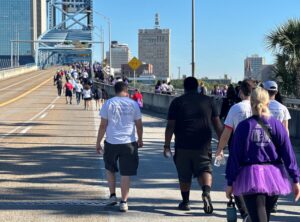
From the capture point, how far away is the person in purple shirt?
16.2 ft

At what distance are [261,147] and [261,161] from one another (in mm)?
117

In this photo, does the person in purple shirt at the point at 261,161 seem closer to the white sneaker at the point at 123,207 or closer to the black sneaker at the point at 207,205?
the black sneaker at the point at 207,205

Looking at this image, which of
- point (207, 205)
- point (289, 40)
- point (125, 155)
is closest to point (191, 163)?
point (207, 205)

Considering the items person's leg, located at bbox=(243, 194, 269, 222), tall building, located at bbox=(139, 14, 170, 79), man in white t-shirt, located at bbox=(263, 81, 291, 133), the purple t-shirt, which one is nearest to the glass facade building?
tall building, located at bbox=(139, 14, 170, 79)

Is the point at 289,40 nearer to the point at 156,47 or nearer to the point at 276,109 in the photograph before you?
the point at 276,109

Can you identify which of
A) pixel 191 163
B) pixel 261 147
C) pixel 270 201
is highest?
pixel 261 147

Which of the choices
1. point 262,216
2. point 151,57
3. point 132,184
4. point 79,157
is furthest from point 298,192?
point 151,57

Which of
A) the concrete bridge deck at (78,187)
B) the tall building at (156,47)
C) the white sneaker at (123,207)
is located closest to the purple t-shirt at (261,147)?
the concrete bridge deck at (78,187)

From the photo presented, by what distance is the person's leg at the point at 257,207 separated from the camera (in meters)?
4.93

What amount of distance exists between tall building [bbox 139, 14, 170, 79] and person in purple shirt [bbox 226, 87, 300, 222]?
13097 centimetres

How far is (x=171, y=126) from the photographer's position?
780 cm

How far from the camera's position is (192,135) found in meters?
7.69

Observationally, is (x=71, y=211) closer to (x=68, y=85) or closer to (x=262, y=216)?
(x=262, y=216)

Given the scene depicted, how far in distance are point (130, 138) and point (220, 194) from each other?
203 cm
